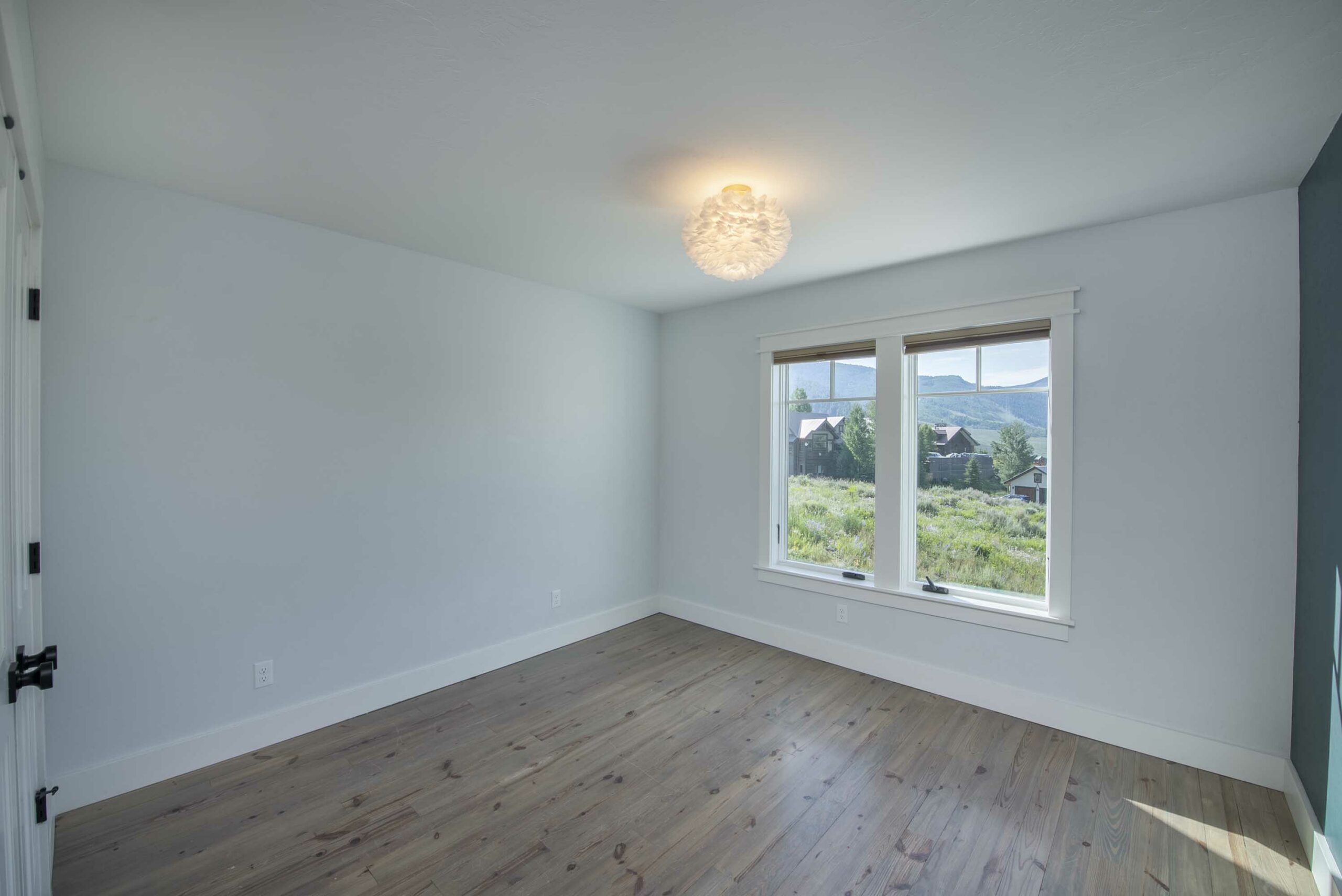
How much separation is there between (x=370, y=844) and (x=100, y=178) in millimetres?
2957

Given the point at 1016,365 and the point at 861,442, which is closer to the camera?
the point at 1016,365

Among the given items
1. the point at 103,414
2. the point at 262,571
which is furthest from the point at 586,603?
the point at 103,414

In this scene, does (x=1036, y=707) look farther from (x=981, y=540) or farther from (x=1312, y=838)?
(x=1312, y=838)

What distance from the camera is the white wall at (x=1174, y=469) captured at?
2.46 meters

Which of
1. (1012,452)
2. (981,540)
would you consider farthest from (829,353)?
(981,540)

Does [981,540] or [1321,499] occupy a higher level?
[1321,499]

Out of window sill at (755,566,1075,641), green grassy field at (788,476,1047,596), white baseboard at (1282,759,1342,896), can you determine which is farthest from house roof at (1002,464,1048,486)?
white baseboard at (1282,759,1342,896)

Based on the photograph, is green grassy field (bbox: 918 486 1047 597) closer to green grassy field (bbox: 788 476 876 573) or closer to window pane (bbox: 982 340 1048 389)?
green grassy field (bbox: 788 476 876 573)

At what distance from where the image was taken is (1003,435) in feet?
10.8

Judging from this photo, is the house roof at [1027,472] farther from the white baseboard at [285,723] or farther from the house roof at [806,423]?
the white baseboard at [285,723]

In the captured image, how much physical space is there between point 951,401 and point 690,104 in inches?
97.9

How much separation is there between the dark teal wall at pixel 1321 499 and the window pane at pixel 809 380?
7.60 ft

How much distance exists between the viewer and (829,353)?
3.96 meters

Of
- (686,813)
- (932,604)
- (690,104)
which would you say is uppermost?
(690,104)
